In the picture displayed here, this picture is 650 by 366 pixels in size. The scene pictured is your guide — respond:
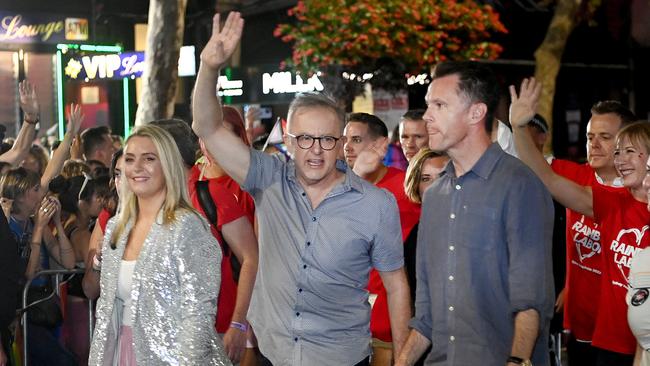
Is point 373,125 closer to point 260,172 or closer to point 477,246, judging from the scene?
point 260,172

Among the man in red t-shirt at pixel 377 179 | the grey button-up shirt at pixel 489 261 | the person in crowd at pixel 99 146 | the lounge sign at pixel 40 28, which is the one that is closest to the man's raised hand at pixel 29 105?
the person in crowd at pixel 99 146

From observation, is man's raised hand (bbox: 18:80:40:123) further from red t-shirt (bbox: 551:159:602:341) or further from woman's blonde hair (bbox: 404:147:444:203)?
red t-shirt (bbox: 551:159:602:341)

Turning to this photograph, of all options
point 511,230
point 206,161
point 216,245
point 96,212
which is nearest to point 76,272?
point 96,212

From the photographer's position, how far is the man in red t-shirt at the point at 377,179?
21.6ft

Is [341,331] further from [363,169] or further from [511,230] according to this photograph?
[363,169]

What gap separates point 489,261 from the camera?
14.6ft

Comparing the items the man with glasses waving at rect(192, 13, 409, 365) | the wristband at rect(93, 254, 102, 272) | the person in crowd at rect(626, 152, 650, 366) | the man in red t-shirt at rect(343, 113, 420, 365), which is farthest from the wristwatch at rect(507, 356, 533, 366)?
the wristband at rect(93, 254, 102, 272)

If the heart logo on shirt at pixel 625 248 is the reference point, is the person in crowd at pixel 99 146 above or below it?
above

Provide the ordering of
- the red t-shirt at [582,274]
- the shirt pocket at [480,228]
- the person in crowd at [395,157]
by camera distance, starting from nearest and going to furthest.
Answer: the shirt pocket at [480,228], the red t-shirt at [582,274], the person in crowd at [395,157]

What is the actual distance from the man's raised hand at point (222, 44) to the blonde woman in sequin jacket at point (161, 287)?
2.31 ft

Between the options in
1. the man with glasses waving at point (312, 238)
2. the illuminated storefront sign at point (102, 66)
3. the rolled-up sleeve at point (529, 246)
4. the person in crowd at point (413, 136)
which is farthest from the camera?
the illuminated storefront sign at point (102, 66)

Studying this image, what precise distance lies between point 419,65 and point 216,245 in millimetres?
13274

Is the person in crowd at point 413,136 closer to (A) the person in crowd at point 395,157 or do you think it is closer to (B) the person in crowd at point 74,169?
(B) the person in crowd at point 74,169

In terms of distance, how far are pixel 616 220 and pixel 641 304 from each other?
0.93 m
